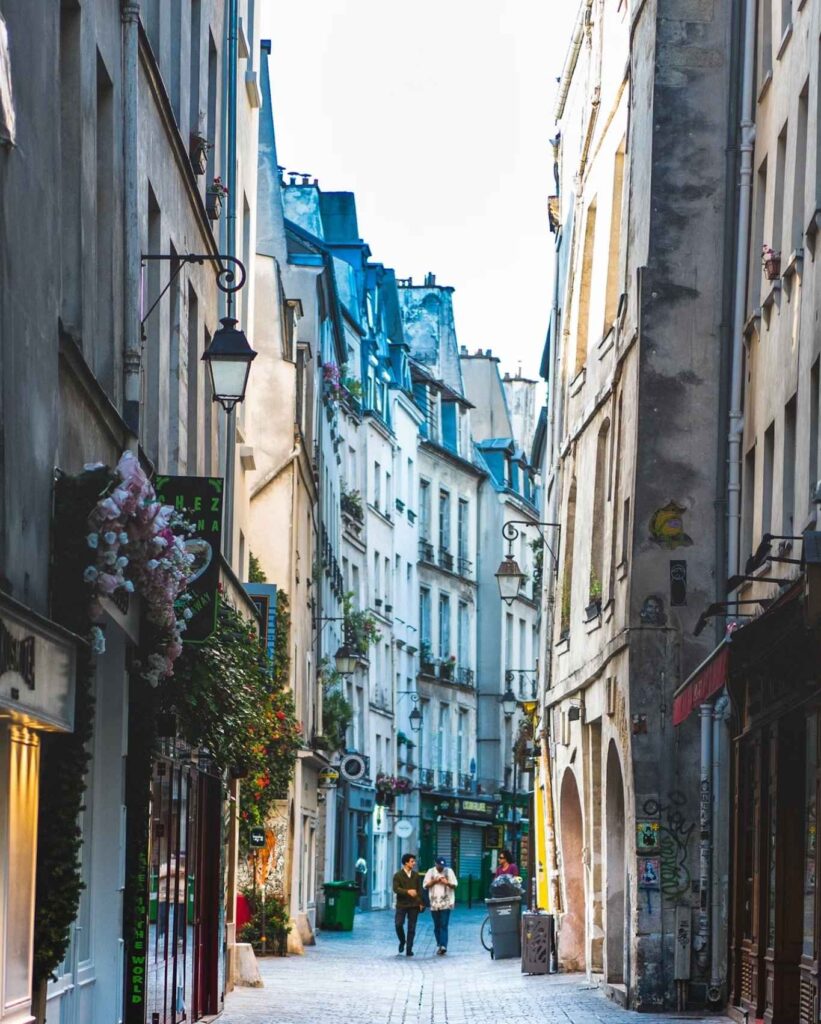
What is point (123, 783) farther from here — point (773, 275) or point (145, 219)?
point (773, 275)

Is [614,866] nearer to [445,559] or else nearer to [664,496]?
[664,496]

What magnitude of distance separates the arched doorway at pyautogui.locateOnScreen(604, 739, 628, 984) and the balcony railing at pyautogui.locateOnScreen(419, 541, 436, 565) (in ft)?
145

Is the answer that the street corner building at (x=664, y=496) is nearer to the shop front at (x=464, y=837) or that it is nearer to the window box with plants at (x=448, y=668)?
the shop front at (x=464, y=837)

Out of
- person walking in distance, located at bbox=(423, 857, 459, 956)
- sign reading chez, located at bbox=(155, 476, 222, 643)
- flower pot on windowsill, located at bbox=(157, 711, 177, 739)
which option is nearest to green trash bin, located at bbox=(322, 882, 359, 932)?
person walking in distance, located at bbox=(423, 857, 459, 956)

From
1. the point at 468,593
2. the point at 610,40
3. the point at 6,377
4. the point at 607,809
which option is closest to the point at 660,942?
the point at 607,809

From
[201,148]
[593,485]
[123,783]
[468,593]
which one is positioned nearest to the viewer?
[123,783]

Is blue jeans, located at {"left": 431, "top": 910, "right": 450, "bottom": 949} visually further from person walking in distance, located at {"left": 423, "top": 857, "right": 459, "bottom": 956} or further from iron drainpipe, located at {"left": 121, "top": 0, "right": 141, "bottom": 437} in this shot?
iron drainpipe, located at {"left": 121, "top": 0, "right": 141, "bottom": 437}

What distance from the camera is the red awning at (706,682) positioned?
16.4 meters

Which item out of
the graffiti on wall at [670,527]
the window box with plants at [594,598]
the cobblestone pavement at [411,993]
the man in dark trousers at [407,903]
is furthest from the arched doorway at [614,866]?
the man in dark trousers at [407,903]

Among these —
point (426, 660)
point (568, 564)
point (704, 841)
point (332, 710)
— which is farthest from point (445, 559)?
point (704, 841)

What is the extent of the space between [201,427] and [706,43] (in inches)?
280

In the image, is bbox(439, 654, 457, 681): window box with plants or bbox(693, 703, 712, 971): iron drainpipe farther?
bbox(439, 654, 457, 681): window box with plants

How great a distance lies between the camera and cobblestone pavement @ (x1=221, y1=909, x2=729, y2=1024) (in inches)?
795

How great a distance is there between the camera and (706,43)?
76.1ft
